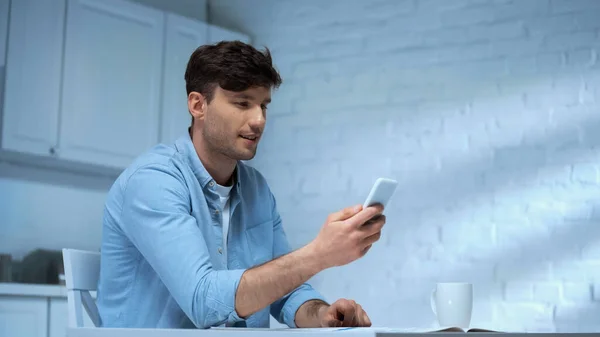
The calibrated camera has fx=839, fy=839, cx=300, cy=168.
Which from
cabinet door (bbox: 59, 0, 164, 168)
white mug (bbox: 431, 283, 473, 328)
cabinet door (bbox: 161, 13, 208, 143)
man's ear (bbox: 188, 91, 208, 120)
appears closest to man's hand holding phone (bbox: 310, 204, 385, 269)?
white mug (bbox: 431, 283, 473, 328)

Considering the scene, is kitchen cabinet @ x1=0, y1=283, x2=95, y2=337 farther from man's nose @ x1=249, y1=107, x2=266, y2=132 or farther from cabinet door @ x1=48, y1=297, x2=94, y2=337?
man's nose @ x1=249, y1=107, x2=266, y2=132

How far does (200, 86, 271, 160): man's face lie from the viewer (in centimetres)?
179

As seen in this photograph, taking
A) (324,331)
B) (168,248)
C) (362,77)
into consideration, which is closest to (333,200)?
(362,77)

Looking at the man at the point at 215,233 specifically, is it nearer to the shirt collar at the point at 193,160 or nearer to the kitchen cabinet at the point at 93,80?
the shirt collar at the point at 193,160

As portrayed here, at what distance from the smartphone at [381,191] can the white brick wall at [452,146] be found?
2415 mm

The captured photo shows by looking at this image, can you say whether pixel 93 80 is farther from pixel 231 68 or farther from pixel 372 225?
pixel 372 225

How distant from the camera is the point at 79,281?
1.66 metres

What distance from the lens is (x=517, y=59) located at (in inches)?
149

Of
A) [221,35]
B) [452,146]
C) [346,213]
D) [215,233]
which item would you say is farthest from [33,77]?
[346,213]

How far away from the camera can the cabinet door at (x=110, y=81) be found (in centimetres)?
373

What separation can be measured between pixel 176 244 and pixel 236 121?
390 mm

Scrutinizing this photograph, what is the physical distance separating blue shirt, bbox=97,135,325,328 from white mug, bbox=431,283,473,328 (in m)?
0.35

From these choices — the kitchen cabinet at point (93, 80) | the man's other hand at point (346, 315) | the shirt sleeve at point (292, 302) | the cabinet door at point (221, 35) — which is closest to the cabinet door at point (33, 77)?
the kitchen cabinet at point (93, 80)

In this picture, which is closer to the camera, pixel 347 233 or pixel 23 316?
pixel 347 233
